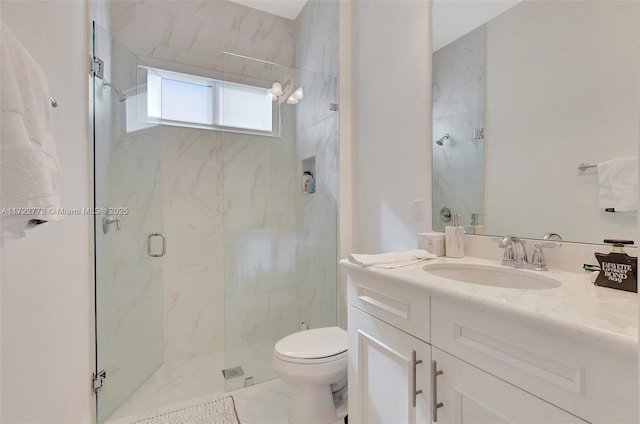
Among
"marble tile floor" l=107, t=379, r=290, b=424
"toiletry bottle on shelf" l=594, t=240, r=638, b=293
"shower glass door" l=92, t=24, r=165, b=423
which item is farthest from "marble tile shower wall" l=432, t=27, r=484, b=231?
"shower glass door" l=92, t=24, r=165, b=423

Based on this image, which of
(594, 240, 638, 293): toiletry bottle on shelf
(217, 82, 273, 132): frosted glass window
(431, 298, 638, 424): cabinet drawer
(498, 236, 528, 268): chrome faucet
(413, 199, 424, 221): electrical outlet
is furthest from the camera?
(217, 82, 273, 132): frosted glass window

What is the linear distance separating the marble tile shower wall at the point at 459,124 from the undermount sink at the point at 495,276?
0.27 m

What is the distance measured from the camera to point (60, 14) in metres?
1.31

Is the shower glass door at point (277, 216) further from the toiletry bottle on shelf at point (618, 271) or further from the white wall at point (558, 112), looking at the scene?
the toiletry bottle on shelf at point (618, 271)

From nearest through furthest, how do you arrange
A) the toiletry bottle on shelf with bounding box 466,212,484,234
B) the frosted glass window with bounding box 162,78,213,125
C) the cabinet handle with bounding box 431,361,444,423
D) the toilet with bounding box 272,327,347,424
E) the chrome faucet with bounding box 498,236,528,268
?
the cabinet handle with bounding box 431,361,444,423 < the chrome faucet with bounding box 498,236,528,268 < the toiletry bottle on shelf with bounding box 466,212,484,234 < the toilet with bounding box 272,327,347,424 < the frosted glass window with bounding box 162,78,213,125

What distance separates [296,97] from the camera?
2.21 metres

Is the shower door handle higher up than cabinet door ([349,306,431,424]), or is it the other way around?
the shower door handle

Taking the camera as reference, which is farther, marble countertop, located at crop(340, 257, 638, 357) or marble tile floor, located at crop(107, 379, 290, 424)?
marble tile floor, located at crop(107, 379, 290, 424)

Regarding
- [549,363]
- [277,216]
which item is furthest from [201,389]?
[549,363]

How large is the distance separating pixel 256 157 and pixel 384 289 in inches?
55.5

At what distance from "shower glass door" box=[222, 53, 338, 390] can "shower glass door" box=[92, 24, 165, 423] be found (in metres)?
0.56

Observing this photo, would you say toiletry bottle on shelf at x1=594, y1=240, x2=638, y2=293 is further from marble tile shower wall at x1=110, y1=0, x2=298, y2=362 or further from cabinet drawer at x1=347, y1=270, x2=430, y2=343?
marble tile shower wall at x1=110, y1=0, x2=298, y2=362

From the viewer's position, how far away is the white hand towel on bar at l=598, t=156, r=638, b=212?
2.99 ft

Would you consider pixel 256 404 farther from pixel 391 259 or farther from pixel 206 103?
pixel 206 103
